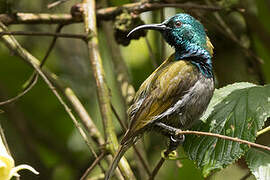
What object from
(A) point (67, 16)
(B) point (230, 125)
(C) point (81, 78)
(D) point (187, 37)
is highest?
(A) point (67, 16)

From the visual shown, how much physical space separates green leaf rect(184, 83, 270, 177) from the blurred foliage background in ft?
3.96

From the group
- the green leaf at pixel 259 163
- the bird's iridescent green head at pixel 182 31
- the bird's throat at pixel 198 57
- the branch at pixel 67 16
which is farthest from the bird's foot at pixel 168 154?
the branch at pixel 67 16

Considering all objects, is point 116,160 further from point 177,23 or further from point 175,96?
point 177,23

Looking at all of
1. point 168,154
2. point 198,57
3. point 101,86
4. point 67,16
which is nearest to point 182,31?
point 198,57

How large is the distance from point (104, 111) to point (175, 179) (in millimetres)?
1737

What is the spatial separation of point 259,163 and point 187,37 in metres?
1.11

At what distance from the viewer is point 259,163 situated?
2.70 metres

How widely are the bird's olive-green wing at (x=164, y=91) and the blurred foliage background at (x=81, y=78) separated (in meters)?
0.92

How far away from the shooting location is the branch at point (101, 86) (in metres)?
2.89

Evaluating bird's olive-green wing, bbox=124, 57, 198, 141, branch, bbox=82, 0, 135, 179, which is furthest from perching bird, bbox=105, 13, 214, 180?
branch, bbox=82, 0, 135, 179

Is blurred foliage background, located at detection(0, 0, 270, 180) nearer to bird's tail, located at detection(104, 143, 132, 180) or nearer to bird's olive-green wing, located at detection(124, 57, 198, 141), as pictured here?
bird's olive-green wing, located at detection(124, 57, 198, 141)

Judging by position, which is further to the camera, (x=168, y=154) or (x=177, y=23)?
(x=177, y=23)

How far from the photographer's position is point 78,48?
5.28 metres

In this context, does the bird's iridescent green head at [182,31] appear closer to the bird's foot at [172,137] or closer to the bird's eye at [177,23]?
the bird's eye at [177,23]
